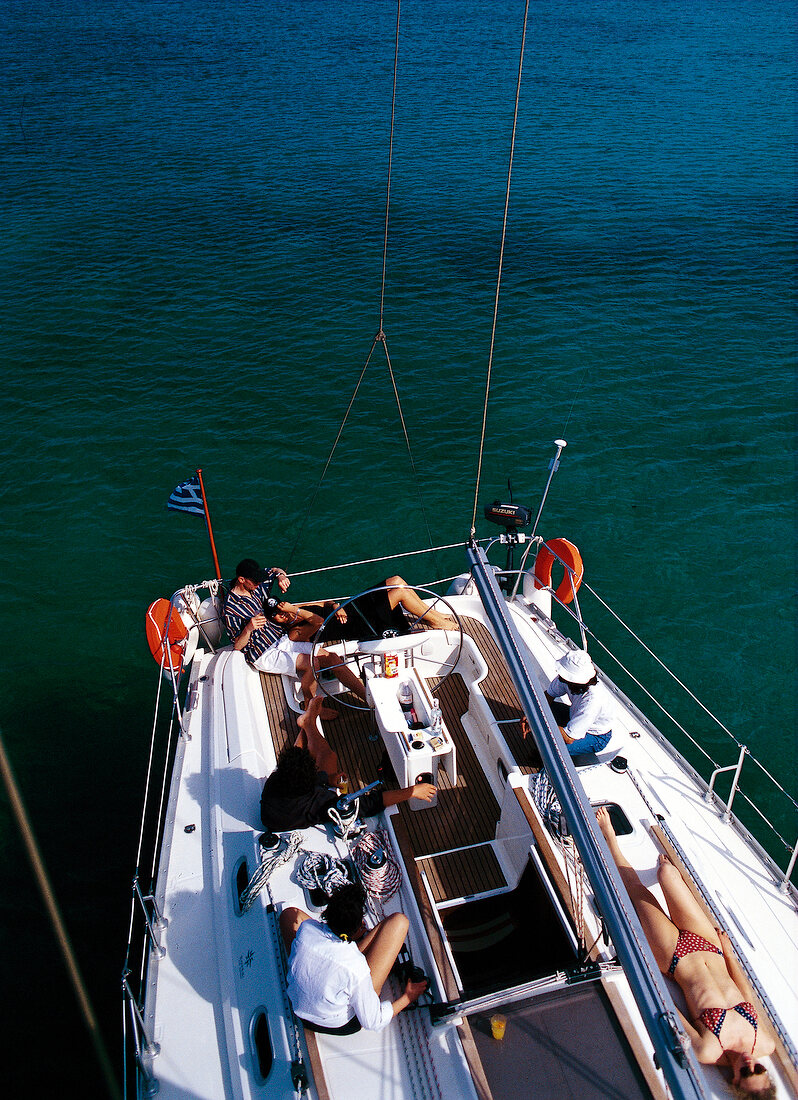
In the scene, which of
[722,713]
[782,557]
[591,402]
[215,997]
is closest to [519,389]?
[591,402]

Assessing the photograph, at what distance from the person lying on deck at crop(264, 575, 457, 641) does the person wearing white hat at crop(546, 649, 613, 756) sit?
1530 millimetres

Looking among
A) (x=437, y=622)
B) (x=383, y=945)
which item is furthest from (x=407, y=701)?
(x=383, y=945)

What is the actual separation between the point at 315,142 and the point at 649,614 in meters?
23.4

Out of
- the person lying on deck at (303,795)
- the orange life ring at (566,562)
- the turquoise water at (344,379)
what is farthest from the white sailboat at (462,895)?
the turquoise water at (344,379)

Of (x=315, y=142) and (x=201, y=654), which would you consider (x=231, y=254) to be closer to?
(x=315, y=142)

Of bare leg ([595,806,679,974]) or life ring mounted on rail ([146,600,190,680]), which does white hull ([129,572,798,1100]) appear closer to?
bare leg ([595,806,679,974])

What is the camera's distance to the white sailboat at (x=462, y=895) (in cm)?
402

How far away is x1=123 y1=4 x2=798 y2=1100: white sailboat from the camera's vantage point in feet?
13.2

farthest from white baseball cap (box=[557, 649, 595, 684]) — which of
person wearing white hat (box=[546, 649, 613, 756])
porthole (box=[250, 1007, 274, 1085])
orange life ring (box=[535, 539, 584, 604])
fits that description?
porthole (box=[250, 1007, 274, 1085])

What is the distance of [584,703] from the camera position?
573cm

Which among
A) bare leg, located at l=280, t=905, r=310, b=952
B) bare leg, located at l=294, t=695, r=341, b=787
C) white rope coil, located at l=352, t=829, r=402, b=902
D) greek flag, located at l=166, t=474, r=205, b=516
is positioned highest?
greek flag, located at l=166, t=474, r=205, b=516

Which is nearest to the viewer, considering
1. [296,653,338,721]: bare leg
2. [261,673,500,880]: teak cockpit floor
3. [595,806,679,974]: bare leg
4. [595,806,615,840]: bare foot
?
[595,806,679,974]: bare leg

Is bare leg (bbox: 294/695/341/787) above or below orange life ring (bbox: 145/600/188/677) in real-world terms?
below

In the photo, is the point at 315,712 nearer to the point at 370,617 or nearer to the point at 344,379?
the point at 370,617
